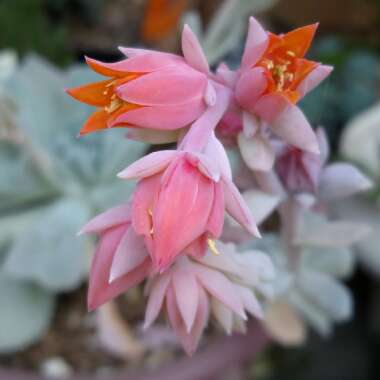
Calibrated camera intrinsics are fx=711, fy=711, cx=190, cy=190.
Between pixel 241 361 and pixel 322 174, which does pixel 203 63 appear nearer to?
pixel 322 174

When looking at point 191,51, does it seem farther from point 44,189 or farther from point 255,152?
point 44,189

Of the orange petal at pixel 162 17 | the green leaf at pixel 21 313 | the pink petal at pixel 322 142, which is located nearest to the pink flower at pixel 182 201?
the pink petal at pixel 322 142

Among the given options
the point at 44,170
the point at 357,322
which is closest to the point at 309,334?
the point at 357,322

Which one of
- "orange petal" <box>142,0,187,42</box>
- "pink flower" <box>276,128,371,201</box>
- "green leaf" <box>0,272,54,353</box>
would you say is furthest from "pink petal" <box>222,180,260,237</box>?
"orange petal" <box>142,0,187,42</box>

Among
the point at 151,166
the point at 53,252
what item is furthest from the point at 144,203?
the point at 53,252

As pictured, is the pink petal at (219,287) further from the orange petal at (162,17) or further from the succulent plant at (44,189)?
the orange petal at (162,17)

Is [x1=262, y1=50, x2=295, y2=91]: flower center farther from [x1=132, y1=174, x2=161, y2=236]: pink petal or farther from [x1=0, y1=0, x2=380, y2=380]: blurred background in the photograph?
[x1=0, y1=0, x2=380, y2=380]: blurred background

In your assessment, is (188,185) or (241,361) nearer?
(188,185)
